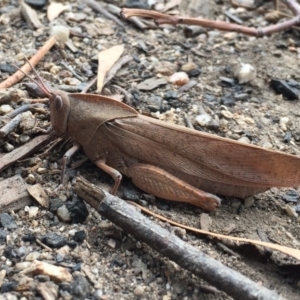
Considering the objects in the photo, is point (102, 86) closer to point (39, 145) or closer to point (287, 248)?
point (39, 145)

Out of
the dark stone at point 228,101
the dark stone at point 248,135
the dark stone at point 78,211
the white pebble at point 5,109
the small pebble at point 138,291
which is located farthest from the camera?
the dark stone at point 228,101

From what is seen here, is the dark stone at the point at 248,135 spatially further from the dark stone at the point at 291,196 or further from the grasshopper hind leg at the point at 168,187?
the grasshopper hind leg at the point at 168,187

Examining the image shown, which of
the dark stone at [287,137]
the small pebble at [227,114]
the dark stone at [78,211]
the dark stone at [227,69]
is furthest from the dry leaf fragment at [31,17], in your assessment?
the dark stone at [287,137]

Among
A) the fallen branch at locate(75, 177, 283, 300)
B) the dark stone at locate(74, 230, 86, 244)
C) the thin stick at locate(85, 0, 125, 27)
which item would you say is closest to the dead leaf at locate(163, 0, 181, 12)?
the thin stick at locate(85, 0, 125, 27)

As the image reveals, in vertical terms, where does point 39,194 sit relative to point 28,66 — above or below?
below

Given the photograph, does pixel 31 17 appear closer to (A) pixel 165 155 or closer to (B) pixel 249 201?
(A) pixel 165 155

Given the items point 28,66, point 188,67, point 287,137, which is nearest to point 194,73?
point 188,67
